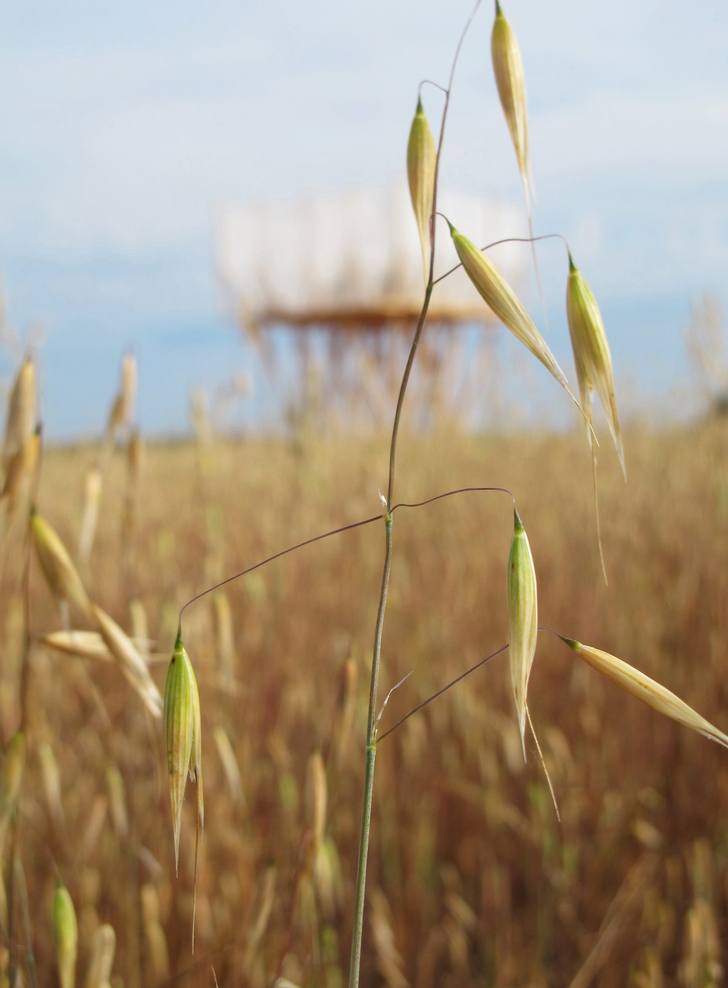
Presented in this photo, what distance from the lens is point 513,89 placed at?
21 centimetres

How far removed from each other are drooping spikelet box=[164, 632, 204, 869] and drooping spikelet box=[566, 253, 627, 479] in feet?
0.41

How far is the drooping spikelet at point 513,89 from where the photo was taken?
21 centimetres

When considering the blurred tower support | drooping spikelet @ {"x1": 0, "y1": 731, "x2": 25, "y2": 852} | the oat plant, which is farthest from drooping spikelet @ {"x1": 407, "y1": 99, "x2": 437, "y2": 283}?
the blurred tower support

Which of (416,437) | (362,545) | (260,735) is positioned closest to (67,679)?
(260,735)

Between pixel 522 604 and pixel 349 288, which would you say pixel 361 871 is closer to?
pixel 522 604

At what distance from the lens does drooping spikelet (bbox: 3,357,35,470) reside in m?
0.30

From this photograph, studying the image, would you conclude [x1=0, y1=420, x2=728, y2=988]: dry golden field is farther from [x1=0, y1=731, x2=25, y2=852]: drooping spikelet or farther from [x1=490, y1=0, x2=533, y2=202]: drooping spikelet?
[x1=490, y1=0, x2=533, y2=202]: drooping spikelet

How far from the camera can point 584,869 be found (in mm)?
669

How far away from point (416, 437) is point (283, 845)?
1.91 meters

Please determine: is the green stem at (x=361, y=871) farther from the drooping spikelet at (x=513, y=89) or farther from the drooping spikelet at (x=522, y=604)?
the drooping spikelet at (x=513, y=89)

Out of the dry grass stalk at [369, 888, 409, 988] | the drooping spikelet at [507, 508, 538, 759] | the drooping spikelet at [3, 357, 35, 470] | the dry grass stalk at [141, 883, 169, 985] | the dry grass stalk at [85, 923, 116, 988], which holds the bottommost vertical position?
the dry grass stalk at [369, 888, 409, 988]

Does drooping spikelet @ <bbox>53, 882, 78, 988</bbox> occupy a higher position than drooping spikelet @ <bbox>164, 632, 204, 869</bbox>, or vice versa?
drooping spikelet @ <bbox>164, 632, 204, 869</bbox>

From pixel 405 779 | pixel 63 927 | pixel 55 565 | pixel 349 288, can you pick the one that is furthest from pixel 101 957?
pixel 349 288

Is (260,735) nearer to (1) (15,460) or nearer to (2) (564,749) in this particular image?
(2) (564,749)
